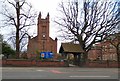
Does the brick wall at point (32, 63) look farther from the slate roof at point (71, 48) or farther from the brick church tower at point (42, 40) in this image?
the brick church tower at point (42, 40)

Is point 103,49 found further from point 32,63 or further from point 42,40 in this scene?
point 42,40

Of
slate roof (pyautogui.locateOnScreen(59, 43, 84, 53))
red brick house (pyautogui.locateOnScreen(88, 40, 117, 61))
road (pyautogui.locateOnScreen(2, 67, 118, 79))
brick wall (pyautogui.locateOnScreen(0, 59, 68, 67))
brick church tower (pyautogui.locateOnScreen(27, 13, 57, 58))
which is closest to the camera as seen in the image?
road (pyautogui.locateOnScreen(2, 67, 118, 79))

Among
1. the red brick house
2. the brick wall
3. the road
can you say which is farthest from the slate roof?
the road

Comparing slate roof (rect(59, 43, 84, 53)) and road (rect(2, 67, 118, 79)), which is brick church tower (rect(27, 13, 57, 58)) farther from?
road (rect(2, 67, 118, 79))

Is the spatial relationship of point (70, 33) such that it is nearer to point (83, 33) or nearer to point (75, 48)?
point (83, 33)

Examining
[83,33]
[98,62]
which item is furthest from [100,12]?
[98,62]

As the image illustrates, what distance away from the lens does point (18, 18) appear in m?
45.7

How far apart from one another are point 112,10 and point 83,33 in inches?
266

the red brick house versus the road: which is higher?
the red brick house

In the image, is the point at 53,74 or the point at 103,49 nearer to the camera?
the point at 53,74

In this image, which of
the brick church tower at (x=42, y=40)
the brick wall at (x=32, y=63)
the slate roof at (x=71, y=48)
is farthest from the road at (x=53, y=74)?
the brick church tower at (x=42, y=40)

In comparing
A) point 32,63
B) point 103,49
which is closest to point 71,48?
point 32,63

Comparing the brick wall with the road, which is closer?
the road

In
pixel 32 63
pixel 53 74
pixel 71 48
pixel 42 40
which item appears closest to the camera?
pixel 53 74
